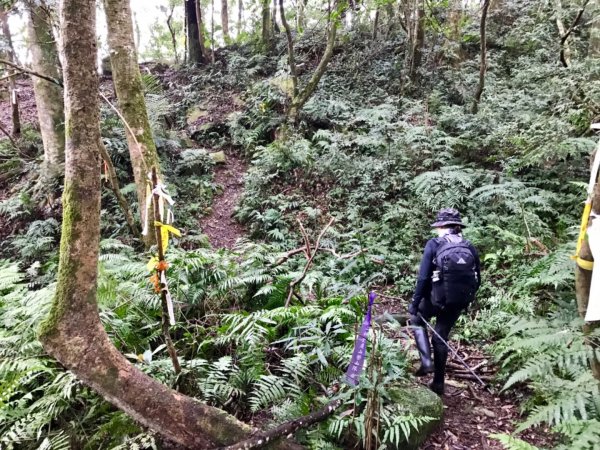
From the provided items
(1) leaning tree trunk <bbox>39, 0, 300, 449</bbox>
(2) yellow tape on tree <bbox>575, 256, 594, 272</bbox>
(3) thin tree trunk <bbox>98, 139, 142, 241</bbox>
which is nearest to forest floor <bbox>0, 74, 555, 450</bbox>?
(1) leaning tree trunk <bbox>39, 0, 300, 449</bbox>

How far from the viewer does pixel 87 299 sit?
282 centimetres

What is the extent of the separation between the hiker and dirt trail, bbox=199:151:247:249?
17.2 feet

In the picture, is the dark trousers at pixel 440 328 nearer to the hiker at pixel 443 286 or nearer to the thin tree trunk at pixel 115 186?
the hiker at pixel 443 286

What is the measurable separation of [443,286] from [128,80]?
229 inches

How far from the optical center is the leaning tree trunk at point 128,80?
21.0 ft

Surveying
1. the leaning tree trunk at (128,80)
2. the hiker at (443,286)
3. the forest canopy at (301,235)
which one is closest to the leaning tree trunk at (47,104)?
the forest canopy at (301,235)

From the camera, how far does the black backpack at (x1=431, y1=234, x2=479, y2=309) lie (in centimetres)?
402

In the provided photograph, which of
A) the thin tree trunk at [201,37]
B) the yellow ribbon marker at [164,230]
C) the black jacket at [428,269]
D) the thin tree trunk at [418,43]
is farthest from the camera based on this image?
the thin tree trunk at [201,37]

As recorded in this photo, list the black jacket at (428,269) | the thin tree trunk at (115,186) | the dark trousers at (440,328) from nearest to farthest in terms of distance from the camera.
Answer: the thin tree trunk at (115,186), the dark trousers at (440,328), the black jacket at (428,269)

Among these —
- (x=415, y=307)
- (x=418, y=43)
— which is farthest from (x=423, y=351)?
(x=418, y=43)

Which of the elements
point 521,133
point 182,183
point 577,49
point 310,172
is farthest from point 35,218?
point 577,49

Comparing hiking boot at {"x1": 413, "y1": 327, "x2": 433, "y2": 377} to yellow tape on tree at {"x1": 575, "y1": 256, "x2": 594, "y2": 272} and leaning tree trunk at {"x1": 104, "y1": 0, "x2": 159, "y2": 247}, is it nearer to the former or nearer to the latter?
yellow tape on tree at {"x1": 575, "y1": 256, "x2": 594, "y2": 272}

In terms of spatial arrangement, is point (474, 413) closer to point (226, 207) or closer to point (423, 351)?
point (423, 351)

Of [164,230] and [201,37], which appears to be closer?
[164,230]
